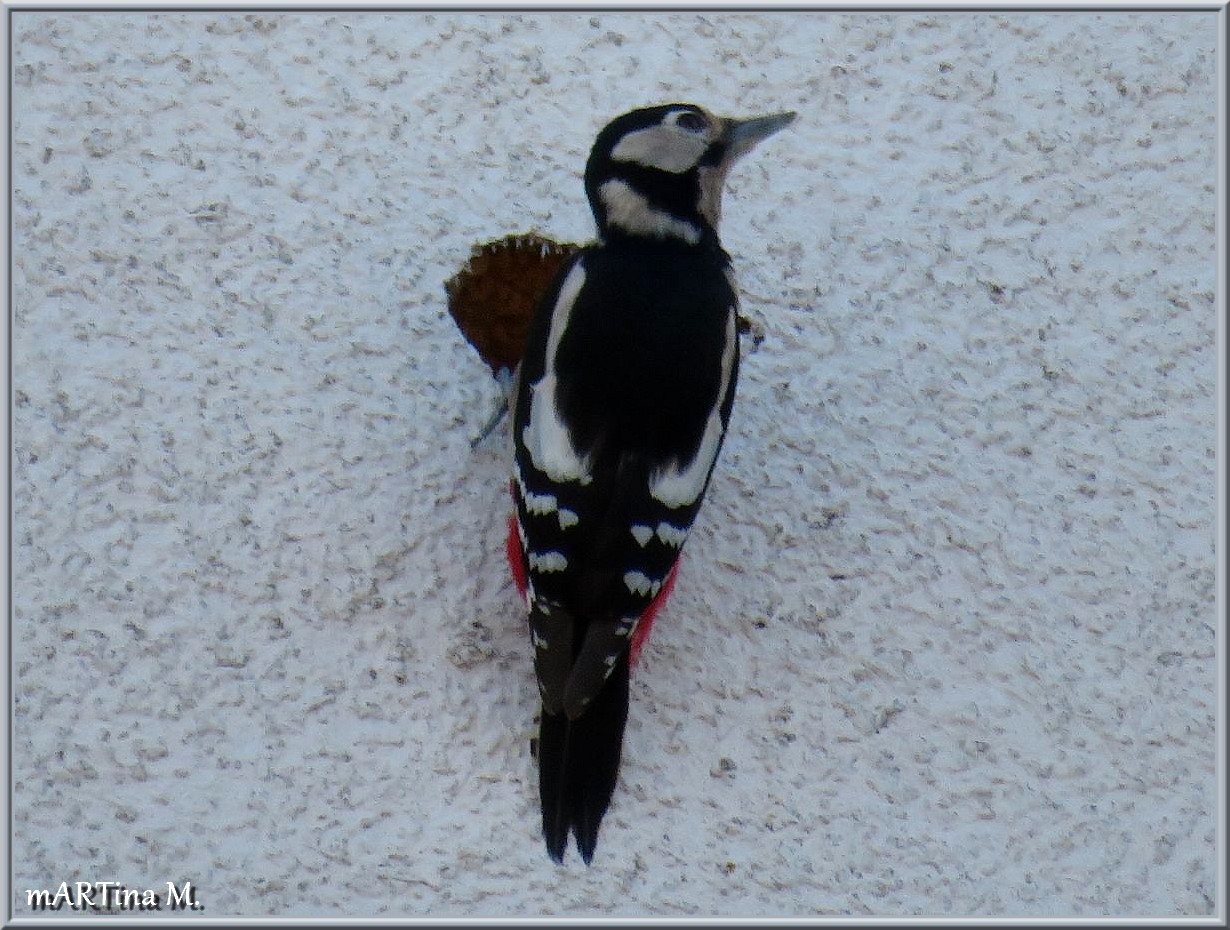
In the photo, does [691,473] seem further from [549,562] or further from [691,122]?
[691,122]

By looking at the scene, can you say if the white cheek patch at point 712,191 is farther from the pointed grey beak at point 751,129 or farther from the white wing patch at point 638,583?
the white wing patch at point 638,583

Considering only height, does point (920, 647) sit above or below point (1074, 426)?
below

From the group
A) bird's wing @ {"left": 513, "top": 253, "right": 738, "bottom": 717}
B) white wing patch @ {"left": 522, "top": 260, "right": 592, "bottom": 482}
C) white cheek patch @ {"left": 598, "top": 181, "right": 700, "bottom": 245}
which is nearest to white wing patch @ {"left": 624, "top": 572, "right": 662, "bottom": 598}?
bird's wing @ {"left": 513, "top": 253, "right": 738, "bottom": 717}

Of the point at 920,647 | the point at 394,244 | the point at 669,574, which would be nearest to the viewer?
the point at 669,574

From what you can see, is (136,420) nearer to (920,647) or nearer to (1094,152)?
(920,647)

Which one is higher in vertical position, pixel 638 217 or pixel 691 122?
Answer: pixel 691 122

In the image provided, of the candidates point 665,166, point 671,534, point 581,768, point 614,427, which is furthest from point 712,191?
point 581,768

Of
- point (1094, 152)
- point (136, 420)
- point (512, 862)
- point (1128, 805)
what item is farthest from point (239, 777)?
point (1094, 152)

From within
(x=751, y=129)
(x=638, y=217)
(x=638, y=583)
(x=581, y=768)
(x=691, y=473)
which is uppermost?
(x=751, y=129)
